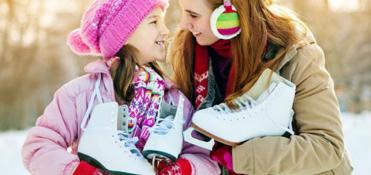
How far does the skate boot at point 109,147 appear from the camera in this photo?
233cm

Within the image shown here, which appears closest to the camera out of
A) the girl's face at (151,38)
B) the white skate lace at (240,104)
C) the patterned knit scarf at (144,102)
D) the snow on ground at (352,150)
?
the white skate lace at (240,104)

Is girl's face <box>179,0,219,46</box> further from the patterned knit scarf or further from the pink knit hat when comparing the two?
the patterned knit scarf

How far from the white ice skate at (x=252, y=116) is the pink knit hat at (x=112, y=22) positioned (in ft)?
1.52

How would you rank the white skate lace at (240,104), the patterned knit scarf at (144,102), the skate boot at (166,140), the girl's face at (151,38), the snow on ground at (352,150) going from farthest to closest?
the snow on ground at (352,150) → the girl's face at (151,38) → the patterned knit scarf at (144,102) → the white skate lace at (240,104) → the skate boot at (166,140)

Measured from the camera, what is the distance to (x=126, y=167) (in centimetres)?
232

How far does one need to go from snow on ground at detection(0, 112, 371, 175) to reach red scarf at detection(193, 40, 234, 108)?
2813 millimetres

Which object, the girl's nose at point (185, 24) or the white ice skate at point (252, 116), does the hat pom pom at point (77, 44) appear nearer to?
the girl's nose at point (185, 24)

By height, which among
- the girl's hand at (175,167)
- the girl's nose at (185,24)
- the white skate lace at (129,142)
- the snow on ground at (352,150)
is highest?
the girl's nose at (185,24)

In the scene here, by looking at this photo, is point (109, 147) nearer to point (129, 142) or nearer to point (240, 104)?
point (129, 142)

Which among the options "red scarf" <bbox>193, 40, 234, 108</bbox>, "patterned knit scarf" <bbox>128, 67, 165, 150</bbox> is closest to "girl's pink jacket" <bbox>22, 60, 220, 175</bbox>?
"patterned knit scarf" <bbox>128, 67, 165, 150</bbox>

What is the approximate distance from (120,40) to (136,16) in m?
0.11

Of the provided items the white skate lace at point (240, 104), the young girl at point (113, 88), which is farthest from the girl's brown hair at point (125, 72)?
the white skate lace at point (240, 104)

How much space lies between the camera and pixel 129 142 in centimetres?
242

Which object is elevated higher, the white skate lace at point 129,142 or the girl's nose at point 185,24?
the girl's nose at point 185,24
